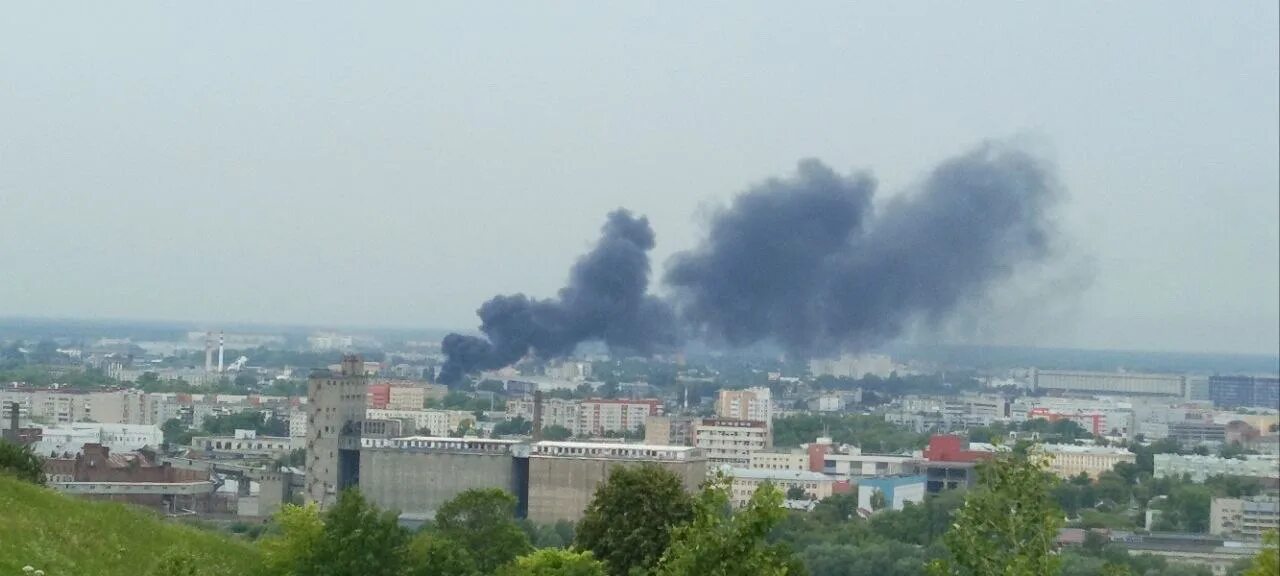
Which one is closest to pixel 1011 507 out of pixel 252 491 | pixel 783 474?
pixel 252 491

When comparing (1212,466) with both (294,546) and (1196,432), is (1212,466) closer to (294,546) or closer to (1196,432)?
(1196,432)

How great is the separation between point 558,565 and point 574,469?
27.0m

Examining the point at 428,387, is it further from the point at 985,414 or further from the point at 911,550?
the point at 911,550

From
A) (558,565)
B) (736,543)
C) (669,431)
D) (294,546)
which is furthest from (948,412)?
(736,543)

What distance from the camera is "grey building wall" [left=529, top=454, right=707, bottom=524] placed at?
37.6 m

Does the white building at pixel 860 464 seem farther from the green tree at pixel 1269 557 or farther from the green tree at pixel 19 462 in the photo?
the green tree at pixel 1269 557

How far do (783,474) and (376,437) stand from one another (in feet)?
37.5

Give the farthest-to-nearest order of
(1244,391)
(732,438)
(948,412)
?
(948,412), (1244,391), (732,438)

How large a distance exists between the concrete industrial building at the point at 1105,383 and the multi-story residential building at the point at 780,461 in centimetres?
2005

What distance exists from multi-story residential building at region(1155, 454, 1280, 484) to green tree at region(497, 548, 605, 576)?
1385 inches

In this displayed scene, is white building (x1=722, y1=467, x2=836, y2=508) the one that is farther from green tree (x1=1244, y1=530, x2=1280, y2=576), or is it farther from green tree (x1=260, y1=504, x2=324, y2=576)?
green tree (x1=1244, y1=530, x2=1280, y2=576)

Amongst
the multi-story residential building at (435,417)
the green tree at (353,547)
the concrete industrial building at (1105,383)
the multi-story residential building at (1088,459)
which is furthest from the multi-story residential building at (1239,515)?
the concrete industrial building at (1105,383)

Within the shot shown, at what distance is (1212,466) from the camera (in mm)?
48469

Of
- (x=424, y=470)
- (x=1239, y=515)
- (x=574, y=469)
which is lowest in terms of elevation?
(x=1239, y=515)
